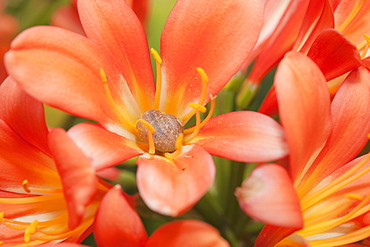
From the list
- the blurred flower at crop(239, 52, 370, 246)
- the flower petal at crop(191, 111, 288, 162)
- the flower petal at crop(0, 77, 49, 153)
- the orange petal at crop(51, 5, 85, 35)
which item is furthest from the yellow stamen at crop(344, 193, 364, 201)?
the orange petal at crop(51, 5, 85, 35)

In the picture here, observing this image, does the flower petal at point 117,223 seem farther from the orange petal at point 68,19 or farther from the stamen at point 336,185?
the orange petal at point 68,19

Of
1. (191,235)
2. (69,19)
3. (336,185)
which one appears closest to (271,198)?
(191,235)

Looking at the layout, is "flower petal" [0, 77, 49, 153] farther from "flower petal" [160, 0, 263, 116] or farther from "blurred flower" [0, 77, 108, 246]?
"flower petal" [160, 0, 263, 116]

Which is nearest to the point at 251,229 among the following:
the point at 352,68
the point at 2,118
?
the point at 352,68

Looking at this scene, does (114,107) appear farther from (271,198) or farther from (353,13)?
(353,13)

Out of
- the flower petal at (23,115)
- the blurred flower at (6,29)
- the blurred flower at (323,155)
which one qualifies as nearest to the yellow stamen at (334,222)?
the blurred flower at (323,155)

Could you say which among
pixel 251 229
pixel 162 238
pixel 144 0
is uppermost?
pixel 144 0

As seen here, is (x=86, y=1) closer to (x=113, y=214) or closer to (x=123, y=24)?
(x=123, y=24)

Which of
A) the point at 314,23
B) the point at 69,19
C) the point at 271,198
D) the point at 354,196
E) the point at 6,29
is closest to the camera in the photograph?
the point at 271,198
